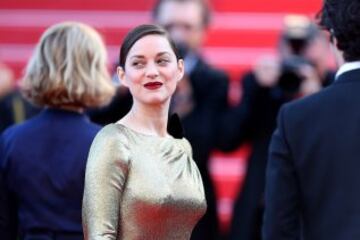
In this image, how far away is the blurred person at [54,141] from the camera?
3873 millimetres

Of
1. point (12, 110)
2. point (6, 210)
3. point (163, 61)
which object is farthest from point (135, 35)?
point (12, 110)

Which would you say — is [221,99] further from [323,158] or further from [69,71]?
[323,158]

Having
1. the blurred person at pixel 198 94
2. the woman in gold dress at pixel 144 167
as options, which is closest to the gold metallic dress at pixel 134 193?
the woman in gold dress at pixel 144 167

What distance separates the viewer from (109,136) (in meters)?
3.14

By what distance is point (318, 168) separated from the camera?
3.55 m

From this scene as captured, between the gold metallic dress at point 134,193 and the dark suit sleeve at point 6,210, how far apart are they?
93 centimetres

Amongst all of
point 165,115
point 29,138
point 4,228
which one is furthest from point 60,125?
point 165,115

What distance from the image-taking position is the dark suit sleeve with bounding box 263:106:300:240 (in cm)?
358

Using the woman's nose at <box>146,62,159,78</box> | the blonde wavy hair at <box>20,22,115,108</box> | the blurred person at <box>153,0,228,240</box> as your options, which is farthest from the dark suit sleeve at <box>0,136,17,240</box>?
the blurred person at <box>153,0,228,240</box>

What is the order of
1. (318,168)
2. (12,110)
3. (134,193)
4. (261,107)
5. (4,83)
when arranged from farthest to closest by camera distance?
(4,83) < (12,110) < (261,107) < (318,168) < (134,193)

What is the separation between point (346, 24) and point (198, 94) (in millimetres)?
2577

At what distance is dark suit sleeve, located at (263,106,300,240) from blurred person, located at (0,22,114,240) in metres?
0.71

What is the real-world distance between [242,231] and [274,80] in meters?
0.86

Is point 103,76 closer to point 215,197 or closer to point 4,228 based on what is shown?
point 4,228
